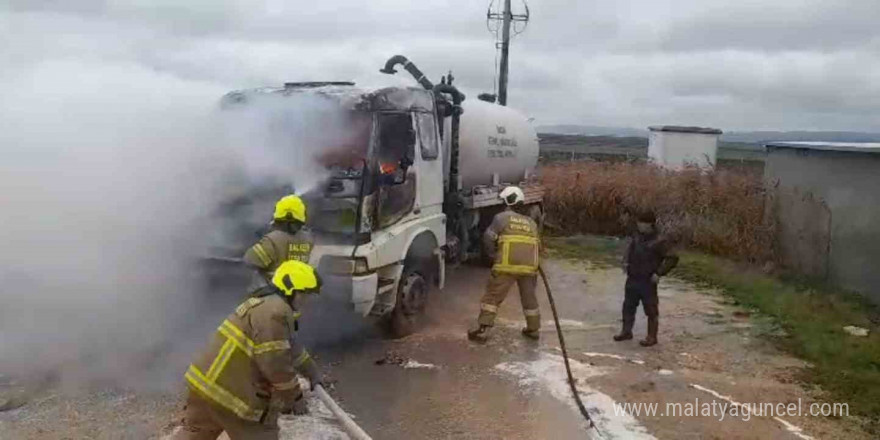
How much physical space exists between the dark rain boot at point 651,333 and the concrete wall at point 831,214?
355 centimetres

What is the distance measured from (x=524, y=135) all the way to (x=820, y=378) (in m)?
6.04

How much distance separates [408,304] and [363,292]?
1.16 meters

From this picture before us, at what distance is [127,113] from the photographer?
721 centimetres

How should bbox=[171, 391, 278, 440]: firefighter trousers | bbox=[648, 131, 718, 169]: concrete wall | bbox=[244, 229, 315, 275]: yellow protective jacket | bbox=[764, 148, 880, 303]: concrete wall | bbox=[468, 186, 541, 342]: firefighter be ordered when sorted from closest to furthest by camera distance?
bbox=[171, 391, 278, 440]: firefighter trousers
bbox=[244, 229, 315, 275]: yellow protective jacket
bbox=[468, 186, 541, 342]: firefighter
bbox=[764, 148, 880, 303]: concrete wall
bbox=[648, 131, 718, 169]: concrete wall

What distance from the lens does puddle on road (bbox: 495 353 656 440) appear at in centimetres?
604

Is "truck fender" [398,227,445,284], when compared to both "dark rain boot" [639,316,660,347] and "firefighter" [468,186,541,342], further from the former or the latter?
"dark rain boot" [639,316,660,347]

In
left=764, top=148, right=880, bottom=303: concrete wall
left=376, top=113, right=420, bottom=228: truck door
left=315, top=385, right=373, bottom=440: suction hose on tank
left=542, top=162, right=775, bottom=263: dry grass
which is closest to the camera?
left=315, top=385, right=373, bottom=440: suction hose on tank

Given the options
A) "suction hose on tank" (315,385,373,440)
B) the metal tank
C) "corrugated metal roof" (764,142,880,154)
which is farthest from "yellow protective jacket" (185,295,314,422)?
"corrugated metal roof" (764,142,880,154)

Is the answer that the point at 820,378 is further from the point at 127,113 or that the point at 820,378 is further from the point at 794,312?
the point at 127,113

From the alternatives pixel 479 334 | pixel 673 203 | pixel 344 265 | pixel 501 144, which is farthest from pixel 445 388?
pixel 673 203

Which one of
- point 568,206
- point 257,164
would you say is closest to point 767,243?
point 568,206

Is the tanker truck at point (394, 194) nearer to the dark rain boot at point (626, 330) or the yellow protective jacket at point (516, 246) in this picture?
the yellow protective jacket at point (516, 246)

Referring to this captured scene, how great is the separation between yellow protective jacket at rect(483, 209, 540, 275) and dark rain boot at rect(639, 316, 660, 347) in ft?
4.20

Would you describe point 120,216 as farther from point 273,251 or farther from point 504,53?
point 504,53
